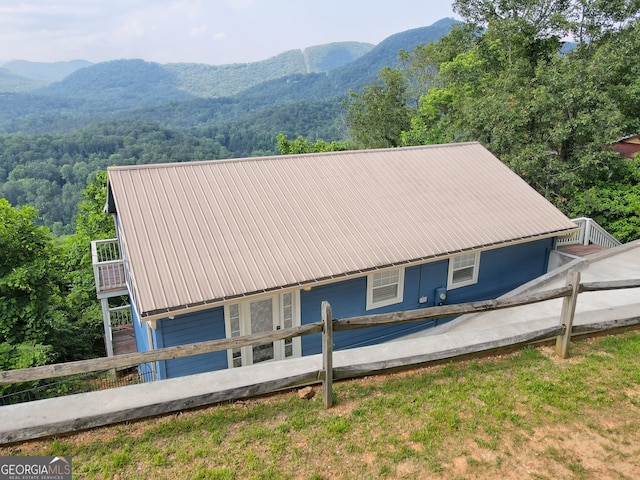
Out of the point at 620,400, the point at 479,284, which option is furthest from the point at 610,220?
the point at 620,400

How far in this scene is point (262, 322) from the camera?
882 centimetres

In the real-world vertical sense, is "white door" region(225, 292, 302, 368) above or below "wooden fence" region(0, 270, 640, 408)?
below

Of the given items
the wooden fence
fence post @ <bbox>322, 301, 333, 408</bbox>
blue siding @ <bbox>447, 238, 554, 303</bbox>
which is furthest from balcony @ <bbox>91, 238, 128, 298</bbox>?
fence post @ <bbox>322, 301, 333, 408</bbox>

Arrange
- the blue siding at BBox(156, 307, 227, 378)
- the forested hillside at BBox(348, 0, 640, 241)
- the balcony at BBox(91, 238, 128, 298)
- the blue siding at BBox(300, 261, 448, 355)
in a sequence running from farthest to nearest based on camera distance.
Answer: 1. the forested hillside at BBox(348, 0, 640, 241)
2. the balcony at BBox(91, 238, 128, 298)
3. the blue siding at BBox(300, 261, 448, 355)
4. the blue siding at BBox(156, 307, 227, 378)

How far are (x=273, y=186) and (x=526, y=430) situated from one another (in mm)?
7475

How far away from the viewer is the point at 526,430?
476 cm

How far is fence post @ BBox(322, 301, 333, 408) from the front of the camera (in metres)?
4.73

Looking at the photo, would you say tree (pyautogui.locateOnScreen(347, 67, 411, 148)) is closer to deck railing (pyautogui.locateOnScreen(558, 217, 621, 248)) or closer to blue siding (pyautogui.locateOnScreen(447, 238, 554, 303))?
deck railing (pyautogui.locateOnScreen(558, 217, 621, 248))

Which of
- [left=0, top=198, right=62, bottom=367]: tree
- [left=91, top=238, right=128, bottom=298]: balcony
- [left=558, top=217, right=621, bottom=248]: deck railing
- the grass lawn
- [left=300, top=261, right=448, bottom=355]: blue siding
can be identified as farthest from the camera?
[left=558, top=217, right=621, bottom=248]: deck railing

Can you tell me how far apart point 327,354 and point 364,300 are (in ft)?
16.7

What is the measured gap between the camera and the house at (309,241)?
26.8 feet

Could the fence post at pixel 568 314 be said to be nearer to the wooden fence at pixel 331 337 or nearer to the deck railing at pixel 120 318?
the wooden fence at pixel 331 337

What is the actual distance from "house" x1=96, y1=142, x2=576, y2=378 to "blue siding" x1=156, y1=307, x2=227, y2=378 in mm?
19

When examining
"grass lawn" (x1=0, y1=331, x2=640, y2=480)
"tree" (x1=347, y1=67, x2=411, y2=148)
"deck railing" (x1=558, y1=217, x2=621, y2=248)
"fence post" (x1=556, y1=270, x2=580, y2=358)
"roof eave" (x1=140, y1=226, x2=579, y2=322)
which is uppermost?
"tree" (x1=347, y1=67, x2=411, y2=148)
